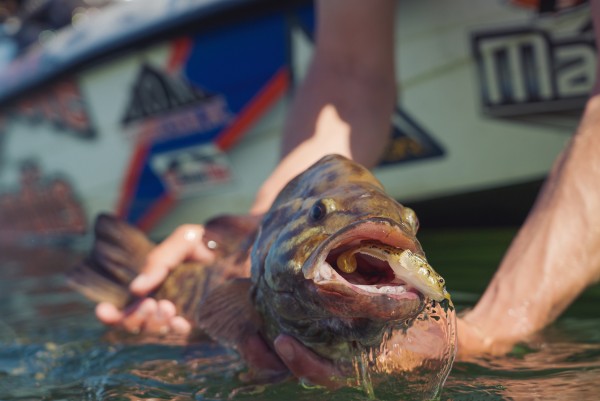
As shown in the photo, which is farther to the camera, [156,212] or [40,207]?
[40,207]

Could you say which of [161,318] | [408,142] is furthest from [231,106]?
[161,318]

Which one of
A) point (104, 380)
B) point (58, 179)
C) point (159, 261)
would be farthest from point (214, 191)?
point (104, 380)

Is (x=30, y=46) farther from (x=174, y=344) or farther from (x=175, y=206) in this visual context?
(x=174, y=344)

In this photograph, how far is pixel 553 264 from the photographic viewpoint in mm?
2174

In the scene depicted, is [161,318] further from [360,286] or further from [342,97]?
[360,286]

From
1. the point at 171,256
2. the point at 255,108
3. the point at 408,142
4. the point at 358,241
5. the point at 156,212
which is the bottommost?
the point at 156,212

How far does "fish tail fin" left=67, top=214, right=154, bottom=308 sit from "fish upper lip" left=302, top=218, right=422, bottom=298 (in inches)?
58.7

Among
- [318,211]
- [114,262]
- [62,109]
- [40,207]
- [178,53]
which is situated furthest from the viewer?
[40,207]

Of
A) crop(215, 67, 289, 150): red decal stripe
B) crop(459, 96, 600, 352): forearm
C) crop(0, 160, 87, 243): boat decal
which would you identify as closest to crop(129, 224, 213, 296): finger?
crop(459, 96, 600, 352): forearm

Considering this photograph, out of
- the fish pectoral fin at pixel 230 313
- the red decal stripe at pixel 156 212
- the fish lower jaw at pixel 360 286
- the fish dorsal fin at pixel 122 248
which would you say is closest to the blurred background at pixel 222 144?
the red decal stripe at pixel 156 212

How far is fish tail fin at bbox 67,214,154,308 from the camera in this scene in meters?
2.89

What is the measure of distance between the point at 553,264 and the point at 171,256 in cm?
127

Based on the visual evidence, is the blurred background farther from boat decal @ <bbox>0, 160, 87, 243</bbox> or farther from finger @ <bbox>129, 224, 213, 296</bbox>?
A: finger @ <bbox>129, 224, 213, 296</bbox>

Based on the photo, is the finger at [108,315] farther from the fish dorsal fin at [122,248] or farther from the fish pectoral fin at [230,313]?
the fish pectoral fin at [230,313]
